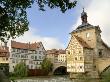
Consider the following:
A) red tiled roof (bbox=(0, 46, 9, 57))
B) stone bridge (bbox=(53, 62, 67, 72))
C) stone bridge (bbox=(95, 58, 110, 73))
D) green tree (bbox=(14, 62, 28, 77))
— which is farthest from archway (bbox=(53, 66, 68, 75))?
stone bridge (bbox=(95, 58, 110, 73))

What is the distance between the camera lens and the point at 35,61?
Result: 8044cm

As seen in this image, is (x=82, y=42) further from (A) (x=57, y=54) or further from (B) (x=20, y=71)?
(A) (x=57, y=54)

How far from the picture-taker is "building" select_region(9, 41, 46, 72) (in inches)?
2943

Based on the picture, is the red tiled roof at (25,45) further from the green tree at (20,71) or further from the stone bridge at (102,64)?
the stone bridge at (102,64)

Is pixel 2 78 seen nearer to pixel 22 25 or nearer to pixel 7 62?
pixel 22 25

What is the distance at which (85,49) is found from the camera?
57250 millimetres

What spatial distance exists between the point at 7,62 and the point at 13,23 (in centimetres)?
6486

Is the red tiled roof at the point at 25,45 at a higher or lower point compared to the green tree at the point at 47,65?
higher

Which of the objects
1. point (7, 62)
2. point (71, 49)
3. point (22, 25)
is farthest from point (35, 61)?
point (22, 25)

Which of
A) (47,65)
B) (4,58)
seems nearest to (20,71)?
(47,65)

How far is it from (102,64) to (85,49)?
5480 millimetres

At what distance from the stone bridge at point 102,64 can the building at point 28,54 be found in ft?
88.5

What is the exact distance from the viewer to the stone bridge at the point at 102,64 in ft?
171

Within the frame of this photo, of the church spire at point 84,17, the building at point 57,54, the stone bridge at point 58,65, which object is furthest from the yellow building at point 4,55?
the church spire at point 84,17
